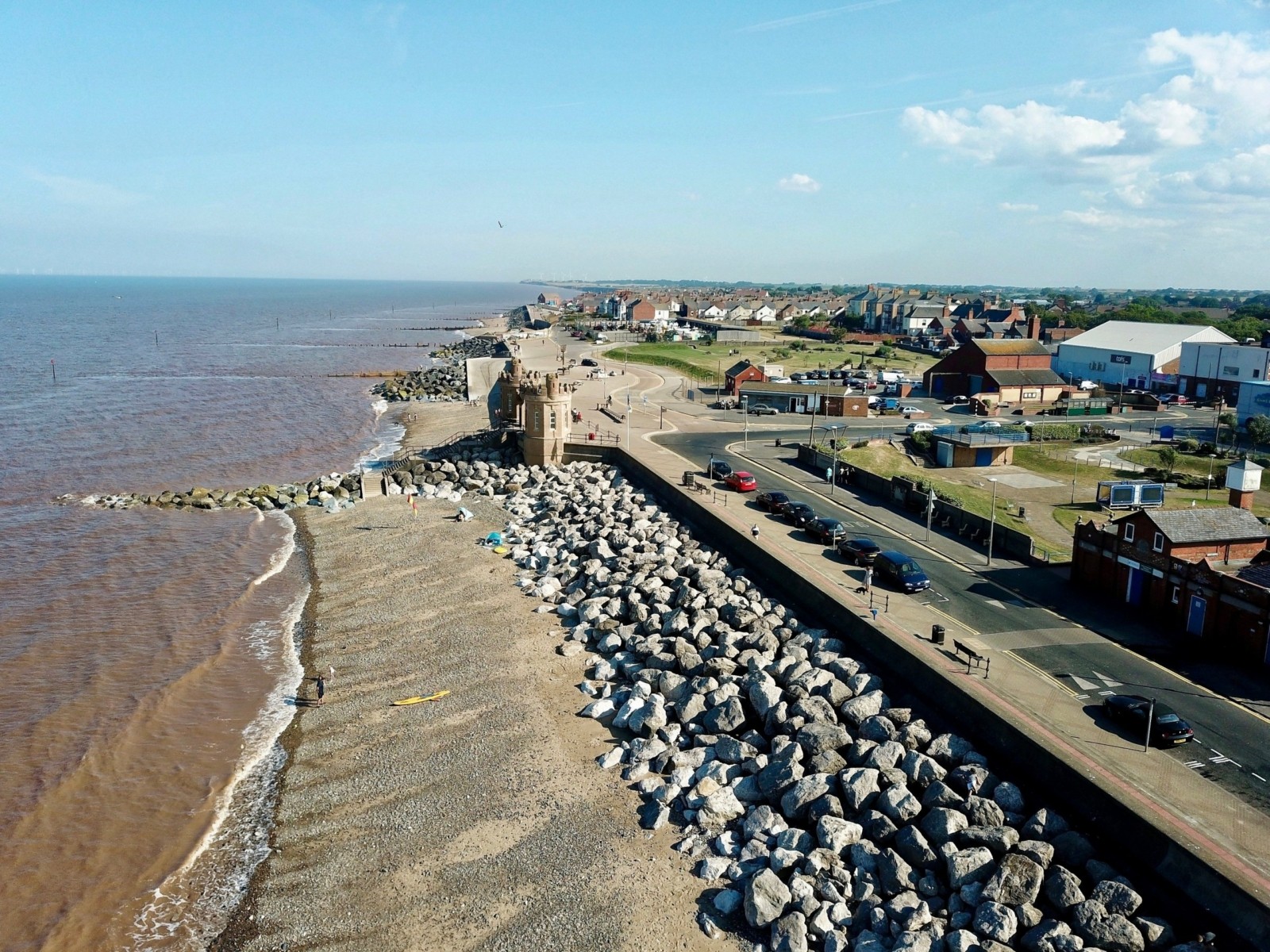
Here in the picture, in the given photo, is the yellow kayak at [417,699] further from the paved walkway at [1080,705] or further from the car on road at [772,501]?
the car on road at [772,501]

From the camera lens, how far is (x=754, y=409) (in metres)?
68.6

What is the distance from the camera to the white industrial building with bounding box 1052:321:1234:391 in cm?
8356

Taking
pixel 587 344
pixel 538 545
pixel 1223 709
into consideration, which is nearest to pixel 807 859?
pixel 1223 709

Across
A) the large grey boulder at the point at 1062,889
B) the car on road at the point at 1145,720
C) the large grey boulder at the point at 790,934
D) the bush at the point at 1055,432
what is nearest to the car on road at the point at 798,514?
the car on road at the point at 1145,720

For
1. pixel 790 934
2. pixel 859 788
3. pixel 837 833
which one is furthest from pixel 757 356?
pixel 790 934

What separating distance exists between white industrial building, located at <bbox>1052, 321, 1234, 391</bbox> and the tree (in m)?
24.0

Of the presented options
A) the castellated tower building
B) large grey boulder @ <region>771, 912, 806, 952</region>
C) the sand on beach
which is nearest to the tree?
the castellated tower building

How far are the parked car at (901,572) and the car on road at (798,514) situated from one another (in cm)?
607

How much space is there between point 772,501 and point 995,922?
945 inches

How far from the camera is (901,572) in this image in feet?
95.8

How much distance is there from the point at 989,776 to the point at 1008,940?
4186 millimetres

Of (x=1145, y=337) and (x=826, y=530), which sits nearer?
(x=826, y=530)

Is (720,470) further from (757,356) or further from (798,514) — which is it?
(757,356)

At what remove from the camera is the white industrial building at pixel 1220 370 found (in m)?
72.8
